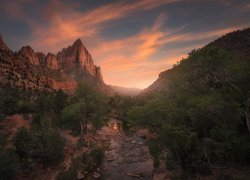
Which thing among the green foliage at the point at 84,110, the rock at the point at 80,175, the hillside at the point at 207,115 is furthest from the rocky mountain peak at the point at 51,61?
the hillside at the point at 207,115

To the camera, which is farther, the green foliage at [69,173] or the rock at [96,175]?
the rock at [96,175]

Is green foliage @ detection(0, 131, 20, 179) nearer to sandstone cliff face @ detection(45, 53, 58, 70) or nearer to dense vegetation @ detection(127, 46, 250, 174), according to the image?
dense vegetation @ detection(127, 46, 250, 174)

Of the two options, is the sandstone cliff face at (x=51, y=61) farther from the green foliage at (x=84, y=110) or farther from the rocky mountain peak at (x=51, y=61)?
the green foliage at (x=84, y=110)

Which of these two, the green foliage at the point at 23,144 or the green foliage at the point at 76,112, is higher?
the green foliage at the point at 76,112

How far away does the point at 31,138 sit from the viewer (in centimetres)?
2223

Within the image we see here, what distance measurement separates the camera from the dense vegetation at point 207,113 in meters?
17.1

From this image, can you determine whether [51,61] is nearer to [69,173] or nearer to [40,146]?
[40,146]

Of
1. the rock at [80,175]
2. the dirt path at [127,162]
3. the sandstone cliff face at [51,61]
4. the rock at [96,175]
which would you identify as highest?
the sandstone cliff face at [51,61]

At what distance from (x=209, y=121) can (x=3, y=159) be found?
17.9m

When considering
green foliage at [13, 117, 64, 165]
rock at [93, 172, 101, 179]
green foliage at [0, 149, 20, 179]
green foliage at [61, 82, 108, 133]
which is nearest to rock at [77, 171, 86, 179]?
rock at [93, 172, 101, 179]

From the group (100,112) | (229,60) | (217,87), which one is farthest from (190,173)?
(100,112)

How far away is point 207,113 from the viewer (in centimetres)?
1820

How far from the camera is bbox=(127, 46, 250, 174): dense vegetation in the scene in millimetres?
17109

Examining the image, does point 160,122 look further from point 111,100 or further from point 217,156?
point 111,100
